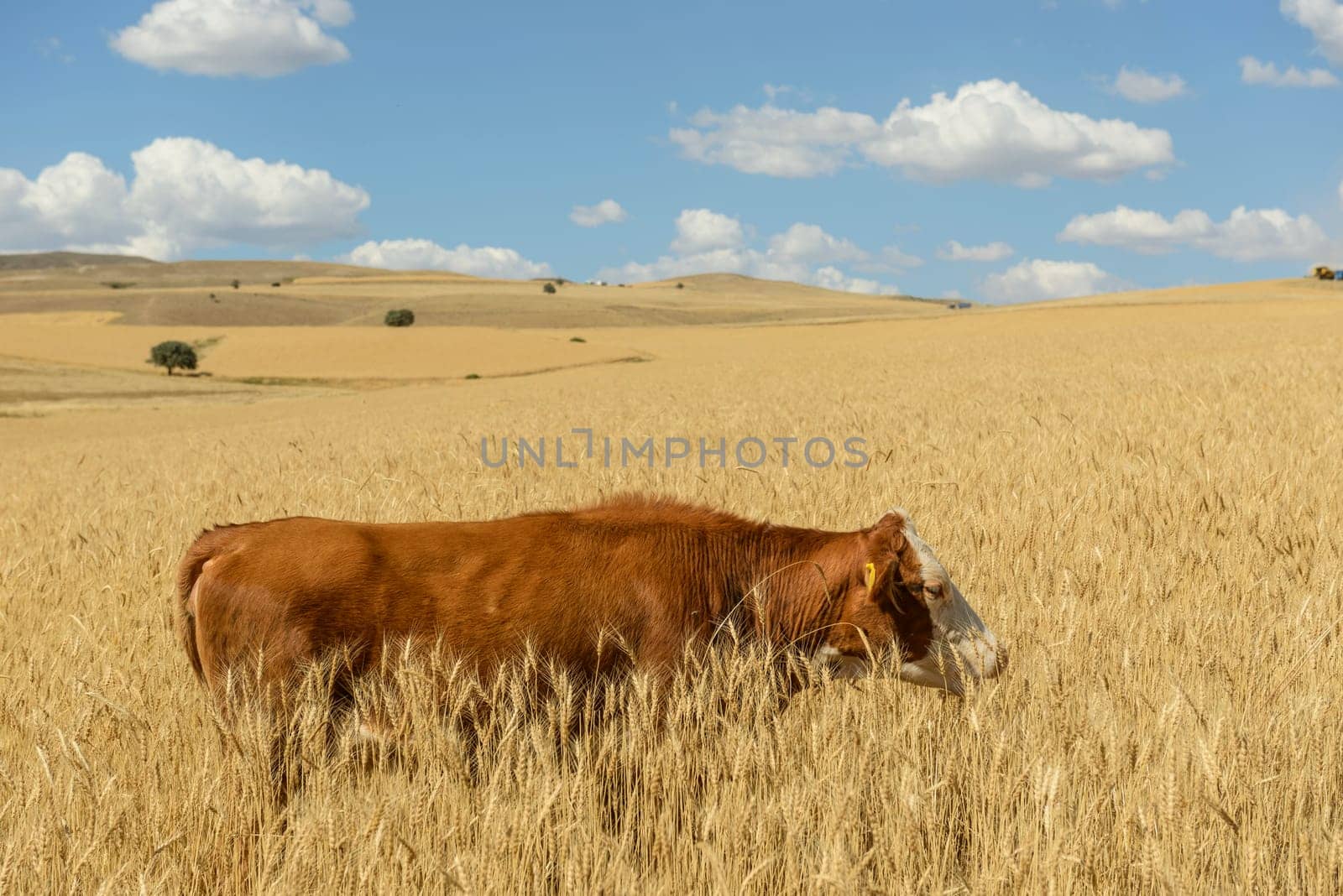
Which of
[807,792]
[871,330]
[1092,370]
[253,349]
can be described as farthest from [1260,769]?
[253,349]

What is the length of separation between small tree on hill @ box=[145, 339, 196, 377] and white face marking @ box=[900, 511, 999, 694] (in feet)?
223

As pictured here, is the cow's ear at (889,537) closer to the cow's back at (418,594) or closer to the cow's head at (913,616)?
the cow's head at (913,616)

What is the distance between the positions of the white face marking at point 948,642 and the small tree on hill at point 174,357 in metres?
68.0

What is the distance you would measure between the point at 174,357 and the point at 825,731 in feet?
227

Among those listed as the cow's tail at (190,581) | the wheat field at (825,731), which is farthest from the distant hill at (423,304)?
the cow's tail at (190,581)

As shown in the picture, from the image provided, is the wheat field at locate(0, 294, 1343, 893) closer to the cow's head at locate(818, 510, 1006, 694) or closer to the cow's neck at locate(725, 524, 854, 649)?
the cow's head at locate(818, 510, 1006, 694)

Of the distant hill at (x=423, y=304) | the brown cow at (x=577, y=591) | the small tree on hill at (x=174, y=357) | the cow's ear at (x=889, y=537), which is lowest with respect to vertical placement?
the small tree on hill at (x=174, y=357)

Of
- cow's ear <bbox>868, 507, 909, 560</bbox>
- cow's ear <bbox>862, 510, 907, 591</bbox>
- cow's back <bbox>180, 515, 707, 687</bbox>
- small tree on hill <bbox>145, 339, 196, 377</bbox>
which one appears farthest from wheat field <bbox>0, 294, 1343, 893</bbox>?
small tree on hill <bbox>145, 339, 196, 377</bbox>

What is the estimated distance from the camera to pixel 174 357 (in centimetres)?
6388

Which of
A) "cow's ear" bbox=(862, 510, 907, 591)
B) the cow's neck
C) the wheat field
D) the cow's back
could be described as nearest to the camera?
the wheat field

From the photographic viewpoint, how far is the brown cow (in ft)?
12.1

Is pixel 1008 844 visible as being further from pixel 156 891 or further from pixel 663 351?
pixel 663 351

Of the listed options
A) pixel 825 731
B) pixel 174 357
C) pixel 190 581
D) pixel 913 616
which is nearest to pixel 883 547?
pixel 913 616

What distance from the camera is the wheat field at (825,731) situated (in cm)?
284
